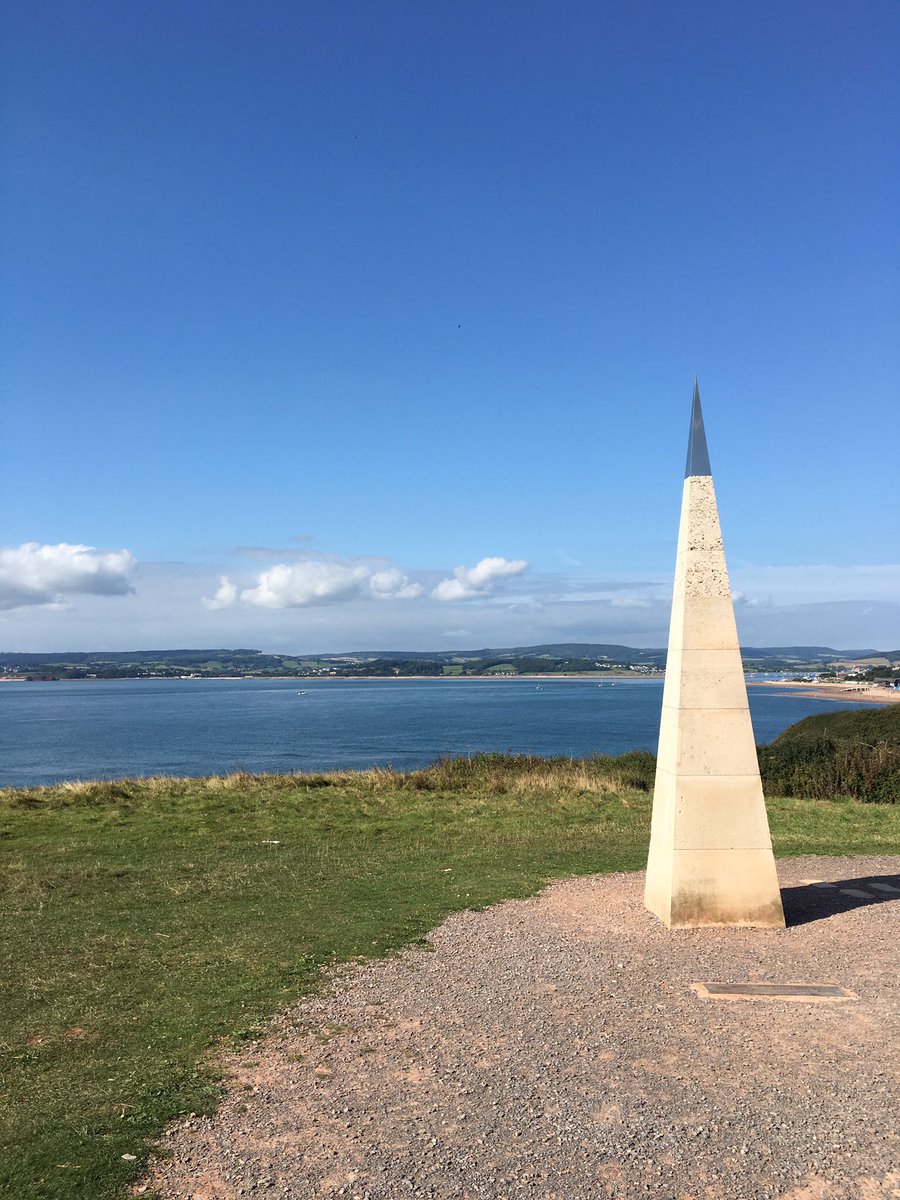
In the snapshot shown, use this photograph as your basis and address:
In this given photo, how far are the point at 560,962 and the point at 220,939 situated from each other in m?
3.38

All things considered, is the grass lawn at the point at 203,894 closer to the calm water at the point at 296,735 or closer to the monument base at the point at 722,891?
the monument base at the point at 722,891

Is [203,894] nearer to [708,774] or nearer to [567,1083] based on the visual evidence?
[708,774]

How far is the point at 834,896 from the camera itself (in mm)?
10461

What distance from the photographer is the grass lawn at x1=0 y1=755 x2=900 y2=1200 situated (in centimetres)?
530

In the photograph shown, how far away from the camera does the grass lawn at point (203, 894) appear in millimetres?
5305

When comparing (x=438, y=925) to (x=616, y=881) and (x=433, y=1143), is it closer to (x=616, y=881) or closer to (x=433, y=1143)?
(x=616, y=881)

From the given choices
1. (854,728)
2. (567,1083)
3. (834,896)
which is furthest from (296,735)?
(567,1083)

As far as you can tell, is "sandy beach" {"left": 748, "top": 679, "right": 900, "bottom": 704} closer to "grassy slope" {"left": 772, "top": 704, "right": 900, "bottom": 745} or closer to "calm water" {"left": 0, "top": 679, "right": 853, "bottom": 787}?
"calm water" {"left": 0, "top": 679, "right": 853, "bottom": 787}

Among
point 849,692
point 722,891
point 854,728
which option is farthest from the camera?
point 849,692

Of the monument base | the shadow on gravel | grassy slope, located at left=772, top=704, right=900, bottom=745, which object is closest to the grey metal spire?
the monument base

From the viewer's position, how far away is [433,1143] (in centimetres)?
477

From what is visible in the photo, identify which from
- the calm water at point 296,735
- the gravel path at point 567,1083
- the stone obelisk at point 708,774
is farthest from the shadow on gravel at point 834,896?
the calm water at point 296,735

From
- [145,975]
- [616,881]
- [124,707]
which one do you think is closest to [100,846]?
[145,975]

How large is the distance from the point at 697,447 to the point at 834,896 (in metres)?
5.65
